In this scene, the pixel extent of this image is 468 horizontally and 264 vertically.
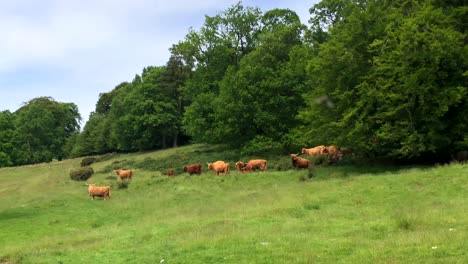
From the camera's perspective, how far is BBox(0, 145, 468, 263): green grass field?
11.0 m

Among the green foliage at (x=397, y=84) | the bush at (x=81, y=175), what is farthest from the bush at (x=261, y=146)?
the bush at (x=81, y=175)

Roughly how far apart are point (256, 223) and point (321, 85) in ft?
75.0

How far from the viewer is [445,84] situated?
1190 inches

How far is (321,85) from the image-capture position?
37062 mm

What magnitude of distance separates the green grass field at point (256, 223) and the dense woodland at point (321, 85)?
403 centimetres

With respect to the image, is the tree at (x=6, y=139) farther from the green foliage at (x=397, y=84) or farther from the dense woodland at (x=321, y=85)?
the green foliage at (x=397, y=84)

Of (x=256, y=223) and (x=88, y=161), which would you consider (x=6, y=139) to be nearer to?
(x=88, y=161)

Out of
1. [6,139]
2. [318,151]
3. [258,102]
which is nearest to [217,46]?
[258,102]

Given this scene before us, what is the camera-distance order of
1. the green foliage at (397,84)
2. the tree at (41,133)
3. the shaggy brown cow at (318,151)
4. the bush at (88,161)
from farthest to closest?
the tree at (41,133) < the bush at (88,161) < the shaggy brown cow at (318,151) < the green foliage at (397,84)

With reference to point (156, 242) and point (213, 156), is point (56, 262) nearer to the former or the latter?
point (156, 242)

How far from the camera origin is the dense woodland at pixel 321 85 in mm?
29891

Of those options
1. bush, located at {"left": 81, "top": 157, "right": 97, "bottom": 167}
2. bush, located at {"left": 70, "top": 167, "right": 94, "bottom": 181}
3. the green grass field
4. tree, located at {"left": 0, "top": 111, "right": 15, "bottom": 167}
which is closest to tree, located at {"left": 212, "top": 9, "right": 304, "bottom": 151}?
bush, located at {"left": 70, "top": 167, "right": 94, "bottom": 181}

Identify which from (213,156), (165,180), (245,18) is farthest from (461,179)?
(245,18)

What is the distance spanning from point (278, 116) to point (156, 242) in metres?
36.0
